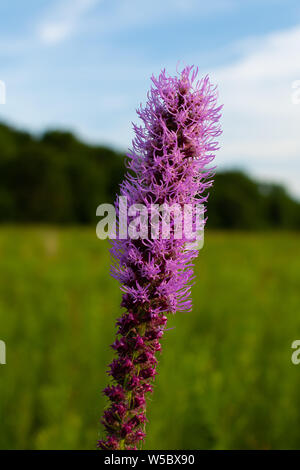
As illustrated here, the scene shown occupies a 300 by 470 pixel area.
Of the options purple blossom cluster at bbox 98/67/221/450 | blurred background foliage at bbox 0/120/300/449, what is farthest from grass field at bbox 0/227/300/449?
purple blossom cluster at bbox 98/67/221/450

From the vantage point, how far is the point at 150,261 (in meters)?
1.67

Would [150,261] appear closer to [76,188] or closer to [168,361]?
[168,361]

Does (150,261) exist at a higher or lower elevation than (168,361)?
higher

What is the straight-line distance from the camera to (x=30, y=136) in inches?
2896

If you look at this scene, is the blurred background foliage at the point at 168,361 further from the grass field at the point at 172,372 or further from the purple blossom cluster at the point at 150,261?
the purple blossom cluster at the point at 150,261

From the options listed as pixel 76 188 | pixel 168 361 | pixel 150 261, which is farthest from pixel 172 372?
pixel 76 188

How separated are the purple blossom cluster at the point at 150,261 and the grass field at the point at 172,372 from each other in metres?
1.63

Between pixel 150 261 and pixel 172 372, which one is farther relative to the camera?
pixel 172 372

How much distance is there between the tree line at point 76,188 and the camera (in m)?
58.5

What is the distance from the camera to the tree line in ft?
192

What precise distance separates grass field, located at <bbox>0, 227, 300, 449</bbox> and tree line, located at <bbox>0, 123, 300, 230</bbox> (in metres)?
43.4

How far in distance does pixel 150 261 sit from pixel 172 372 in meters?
3.73
